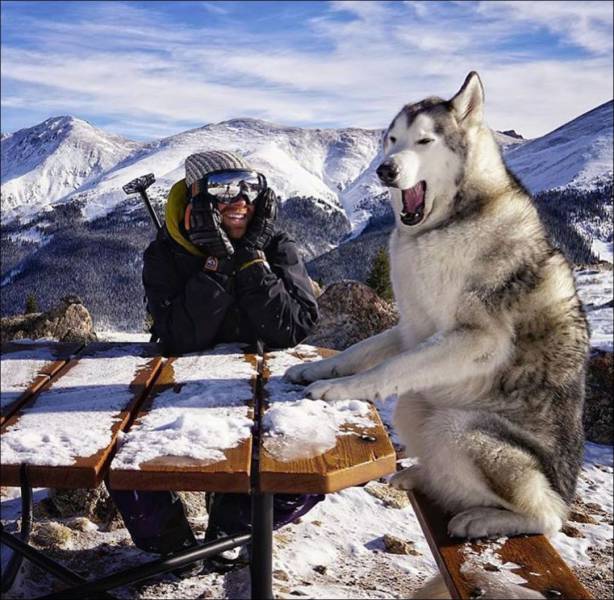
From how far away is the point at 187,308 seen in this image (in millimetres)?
2873

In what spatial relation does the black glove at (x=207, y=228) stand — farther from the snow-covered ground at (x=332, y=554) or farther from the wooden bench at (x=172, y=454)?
the snow-covered ground at (x=332, y=554)

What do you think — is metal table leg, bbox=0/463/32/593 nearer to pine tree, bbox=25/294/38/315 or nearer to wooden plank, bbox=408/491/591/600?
wooden plank, bbox=408/491/591/600

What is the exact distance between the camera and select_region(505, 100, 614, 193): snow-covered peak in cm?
11630

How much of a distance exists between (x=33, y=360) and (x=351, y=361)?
1444mm

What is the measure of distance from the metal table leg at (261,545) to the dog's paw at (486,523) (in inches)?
26.5

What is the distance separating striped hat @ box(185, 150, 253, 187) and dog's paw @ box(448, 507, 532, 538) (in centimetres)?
191

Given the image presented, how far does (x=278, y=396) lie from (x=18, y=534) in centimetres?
187

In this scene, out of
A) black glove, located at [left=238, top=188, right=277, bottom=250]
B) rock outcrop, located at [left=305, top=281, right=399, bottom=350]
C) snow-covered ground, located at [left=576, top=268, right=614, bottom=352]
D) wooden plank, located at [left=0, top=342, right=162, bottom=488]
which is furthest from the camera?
snow-covered ground, located at [left=576, top=268, right=614, bottom=352]

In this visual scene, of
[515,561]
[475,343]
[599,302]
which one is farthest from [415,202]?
[599,302]

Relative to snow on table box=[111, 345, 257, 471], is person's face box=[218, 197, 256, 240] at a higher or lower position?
higher

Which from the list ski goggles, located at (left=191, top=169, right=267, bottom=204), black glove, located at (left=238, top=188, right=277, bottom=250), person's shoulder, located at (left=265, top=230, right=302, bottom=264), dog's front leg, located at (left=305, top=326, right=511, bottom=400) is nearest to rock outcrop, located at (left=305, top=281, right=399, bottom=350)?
person's shoulder, located at (left=265, top=230, right=302, bottom=264)

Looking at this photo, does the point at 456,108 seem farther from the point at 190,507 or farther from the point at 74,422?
the point at 190,507

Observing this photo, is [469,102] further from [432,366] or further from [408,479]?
[408,479]

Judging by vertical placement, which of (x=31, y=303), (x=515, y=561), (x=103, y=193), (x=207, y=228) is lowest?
(x=31, y=303)
